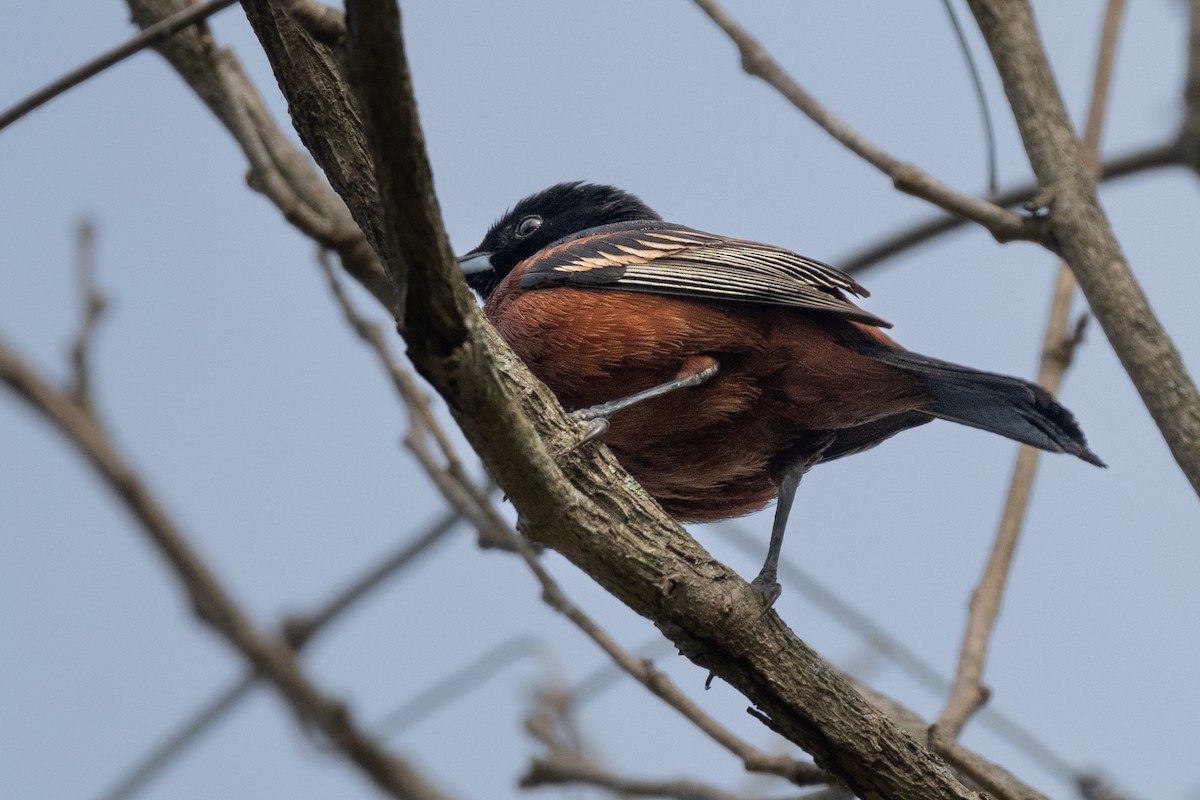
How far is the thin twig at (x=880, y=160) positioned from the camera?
362cm

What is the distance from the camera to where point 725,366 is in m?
4.06

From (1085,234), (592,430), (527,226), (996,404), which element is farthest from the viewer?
(527,226)

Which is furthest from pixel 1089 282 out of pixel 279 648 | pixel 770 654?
pixel 279 648

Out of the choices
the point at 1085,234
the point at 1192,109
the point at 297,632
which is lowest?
the point at 297,632

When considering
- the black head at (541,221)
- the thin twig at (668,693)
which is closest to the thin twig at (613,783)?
the thin twig at (668,693)

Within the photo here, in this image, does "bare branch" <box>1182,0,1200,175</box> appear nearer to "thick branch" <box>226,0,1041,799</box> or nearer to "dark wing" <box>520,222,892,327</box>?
"dark wing" <box>520,222,892,327</box>

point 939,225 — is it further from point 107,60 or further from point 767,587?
point 107,60

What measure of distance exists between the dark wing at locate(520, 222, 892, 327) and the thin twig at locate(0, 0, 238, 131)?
1323 mm

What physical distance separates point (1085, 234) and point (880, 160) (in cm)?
66

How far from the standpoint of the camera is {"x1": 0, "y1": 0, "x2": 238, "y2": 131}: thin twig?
343 centimetres

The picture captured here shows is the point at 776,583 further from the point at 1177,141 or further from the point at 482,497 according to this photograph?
the point at 1177,141

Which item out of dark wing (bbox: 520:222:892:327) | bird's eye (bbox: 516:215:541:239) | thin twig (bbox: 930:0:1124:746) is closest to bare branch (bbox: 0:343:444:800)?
dark wing (bbox: 520:222:892:327)

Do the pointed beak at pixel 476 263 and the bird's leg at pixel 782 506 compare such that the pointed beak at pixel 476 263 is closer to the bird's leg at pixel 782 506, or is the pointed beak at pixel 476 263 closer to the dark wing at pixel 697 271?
the dark wing at pixel 697 271

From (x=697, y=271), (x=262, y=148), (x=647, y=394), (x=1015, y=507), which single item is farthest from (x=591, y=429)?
(x=262, y=148)
